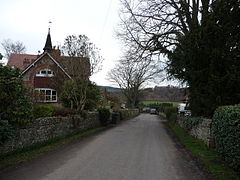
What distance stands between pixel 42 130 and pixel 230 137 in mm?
7635

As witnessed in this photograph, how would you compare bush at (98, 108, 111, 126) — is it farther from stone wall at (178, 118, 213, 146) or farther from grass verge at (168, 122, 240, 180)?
grass verge at (168, 122, 240, 180)

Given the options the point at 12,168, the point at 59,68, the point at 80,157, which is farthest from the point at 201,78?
the point at 59,68

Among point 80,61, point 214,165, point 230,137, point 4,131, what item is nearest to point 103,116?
point 80,61

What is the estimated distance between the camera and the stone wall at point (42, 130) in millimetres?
7926

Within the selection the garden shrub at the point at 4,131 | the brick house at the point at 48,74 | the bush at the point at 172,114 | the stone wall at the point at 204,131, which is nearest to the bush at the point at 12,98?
the garden shrub at the point at 4,131

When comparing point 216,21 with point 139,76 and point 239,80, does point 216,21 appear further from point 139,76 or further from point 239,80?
point 139,76

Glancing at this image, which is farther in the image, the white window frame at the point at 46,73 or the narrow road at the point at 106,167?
the white window frame at the point at 46,73

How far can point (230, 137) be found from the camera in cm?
647

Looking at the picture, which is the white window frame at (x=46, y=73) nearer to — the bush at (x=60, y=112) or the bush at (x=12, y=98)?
the bush at (x=60, y=112)

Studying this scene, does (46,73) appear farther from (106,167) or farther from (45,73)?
(106,167)

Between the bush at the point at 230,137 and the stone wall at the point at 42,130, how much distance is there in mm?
7246

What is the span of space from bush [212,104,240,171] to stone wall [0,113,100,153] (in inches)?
285

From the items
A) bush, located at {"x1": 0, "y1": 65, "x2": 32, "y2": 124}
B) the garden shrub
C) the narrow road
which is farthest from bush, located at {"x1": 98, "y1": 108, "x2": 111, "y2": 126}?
the garden shrub

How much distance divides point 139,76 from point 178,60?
2624cm
